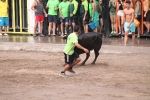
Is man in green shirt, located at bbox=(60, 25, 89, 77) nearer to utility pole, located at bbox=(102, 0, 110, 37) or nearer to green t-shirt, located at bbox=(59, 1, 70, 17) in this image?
utility pole, located at bbox=(102, 0, 110, 37)

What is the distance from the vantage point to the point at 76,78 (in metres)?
14.1

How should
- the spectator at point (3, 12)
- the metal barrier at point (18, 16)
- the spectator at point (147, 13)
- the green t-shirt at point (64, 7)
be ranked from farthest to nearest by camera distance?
1. the metal barrier at point (18, 16)
2. the spectator at point (3, 12)
3. the green t-shirt at point (64, 7)
4. the spectator at point (147, 13)

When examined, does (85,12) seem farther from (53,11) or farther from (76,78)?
(76,78)

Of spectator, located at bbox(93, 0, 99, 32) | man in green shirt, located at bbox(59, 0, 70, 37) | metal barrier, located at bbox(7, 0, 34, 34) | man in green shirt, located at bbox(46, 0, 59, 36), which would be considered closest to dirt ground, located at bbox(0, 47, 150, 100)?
spectator, located at bbox(93, 0, 99, 32)

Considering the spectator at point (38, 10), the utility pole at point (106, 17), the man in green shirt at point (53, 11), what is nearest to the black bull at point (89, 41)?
the utility pole at point (106, 17)

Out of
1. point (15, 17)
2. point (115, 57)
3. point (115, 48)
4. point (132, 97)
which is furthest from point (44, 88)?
point (15, 17)

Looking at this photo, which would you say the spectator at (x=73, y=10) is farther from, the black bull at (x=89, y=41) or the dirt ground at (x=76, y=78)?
the black bull at (x=89, y=41)

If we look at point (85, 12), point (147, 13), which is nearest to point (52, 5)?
point (85, 12)

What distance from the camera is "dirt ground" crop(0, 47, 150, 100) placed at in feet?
38.9

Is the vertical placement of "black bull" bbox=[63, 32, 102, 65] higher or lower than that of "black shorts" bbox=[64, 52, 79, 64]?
higher

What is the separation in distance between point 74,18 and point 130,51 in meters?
6.08

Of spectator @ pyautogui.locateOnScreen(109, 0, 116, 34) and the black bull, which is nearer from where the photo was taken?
the black bull

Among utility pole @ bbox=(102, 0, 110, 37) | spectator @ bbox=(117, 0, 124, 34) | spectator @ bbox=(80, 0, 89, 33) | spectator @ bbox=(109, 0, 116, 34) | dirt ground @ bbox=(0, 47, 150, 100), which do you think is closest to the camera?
dirt ground @ bbox=(0, 47, 150, 100)

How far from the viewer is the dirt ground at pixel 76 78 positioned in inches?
467
